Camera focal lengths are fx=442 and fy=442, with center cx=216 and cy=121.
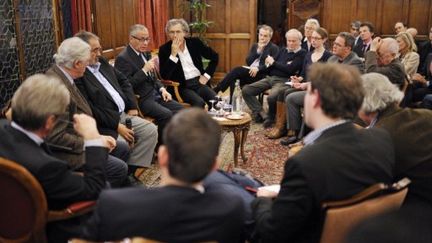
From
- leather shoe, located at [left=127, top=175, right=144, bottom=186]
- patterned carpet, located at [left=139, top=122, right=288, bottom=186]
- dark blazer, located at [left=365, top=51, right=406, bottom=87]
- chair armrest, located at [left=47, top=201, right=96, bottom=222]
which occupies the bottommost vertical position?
patterned carpet, located at [left=139, top=122, right=288, bottom=186]

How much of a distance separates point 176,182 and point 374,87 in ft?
4.29

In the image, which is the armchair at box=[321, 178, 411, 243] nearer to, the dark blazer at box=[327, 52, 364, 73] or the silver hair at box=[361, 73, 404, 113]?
the silver hair at box=[361, 73, 404, 113]

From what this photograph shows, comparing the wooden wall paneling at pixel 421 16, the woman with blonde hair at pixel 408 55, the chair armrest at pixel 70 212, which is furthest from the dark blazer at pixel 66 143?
the wooden wall paneling at pixel 421 16

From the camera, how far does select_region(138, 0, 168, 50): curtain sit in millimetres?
6868

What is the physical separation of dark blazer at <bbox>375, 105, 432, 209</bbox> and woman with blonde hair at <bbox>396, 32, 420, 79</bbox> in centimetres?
345

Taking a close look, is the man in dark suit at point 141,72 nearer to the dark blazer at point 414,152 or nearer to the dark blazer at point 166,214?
the dark blazer at point 414,152

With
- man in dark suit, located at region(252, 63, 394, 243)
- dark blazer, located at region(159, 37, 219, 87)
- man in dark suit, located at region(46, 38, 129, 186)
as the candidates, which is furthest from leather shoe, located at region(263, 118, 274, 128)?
man in dark suit, located at region(252, 63, 394, 243)

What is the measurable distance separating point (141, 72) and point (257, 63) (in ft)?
7.36

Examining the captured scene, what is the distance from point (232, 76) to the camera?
628cm

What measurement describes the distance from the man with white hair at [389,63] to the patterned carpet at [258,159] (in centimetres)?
129

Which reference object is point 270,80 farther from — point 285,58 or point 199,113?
point 199,113

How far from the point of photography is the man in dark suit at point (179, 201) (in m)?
1.39

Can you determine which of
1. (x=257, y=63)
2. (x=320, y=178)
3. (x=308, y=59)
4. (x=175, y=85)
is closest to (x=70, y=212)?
(x=320, y=178)

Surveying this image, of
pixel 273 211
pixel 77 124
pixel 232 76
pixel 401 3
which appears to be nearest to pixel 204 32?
pixel 232 76
